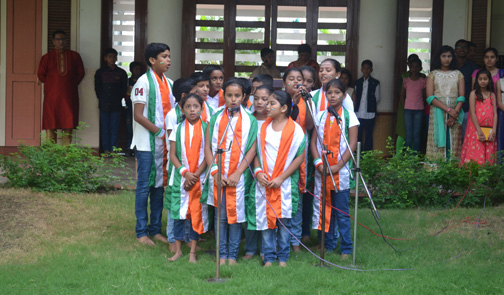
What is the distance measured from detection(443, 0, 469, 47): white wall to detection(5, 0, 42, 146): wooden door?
595 centimetres

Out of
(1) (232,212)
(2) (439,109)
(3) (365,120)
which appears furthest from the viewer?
(3) (365,120)

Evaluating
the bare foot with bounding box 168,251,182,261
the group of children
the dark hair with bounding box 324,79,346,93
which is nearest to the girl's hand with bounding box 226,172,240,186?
the group of children

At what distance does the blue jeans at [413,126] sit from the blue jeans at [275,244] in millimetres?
4883

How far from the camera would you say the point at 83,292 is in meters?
4.70

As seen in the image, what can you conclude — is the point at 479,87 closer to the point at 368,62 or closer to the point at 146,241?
the point at 368,62

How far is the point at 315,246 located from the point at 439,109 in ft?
11.5

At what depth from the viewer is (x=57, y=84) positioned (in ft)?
32.5

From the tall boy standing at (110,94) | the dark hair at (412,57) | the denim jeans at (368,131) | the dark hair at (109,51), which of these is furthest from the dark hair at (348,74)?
the dark hair at (109,51)

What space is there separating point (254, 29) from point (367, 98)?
6.48 ft

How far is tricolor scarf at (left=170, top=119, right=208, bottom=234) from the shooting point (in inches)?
217

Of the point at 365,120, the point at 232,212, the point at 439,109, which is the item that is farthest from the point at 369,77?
the point at 232,212

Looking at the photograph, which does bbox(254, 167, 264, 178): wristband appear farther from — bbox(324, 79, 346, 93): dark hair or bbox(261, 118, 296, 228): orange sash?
bbox(324, 79, 346, 93): dark hair

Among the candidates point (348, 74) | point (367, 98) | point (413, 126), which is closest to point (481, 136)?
point (413, 126)

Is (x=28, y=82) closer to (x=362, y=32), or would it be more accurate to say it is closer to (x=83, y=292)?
(x=362, y=32)
